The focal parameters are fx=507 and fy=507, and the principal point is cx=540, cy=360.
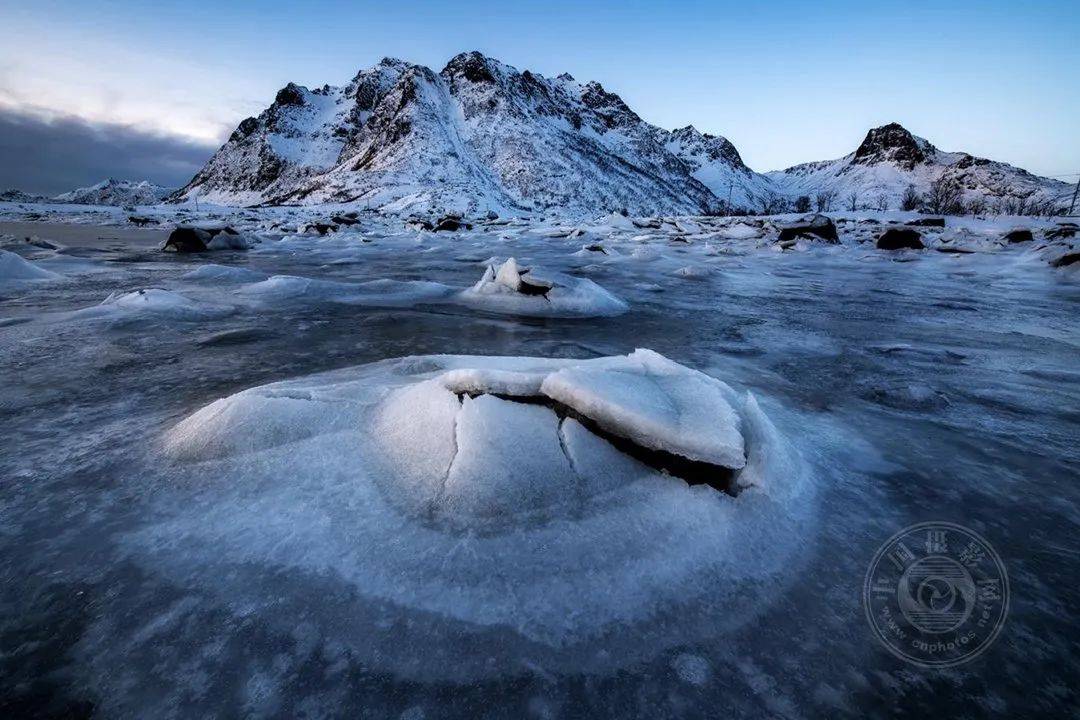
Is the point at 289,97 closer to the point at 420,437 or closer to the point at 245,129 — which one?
the point at 245,129

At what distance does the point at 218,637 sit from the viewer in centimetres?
90

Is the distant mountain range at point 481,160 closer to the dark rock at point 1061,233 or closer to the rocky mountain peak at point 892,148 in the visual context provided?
the rocky mountain peak at point 892,148

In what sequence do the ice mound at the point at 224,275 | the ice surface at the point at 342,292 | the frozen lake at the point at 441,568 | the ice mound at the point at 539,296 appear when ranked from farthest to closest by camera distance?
1. the ice mound at the point at 224,275
2. the ice surface at the point at 342,292
3. the ice mound at the point at 539,296
4. the frozen lake at the point at 441,568

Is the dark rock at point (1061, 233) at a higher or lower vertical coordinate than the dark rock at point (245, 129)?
lower

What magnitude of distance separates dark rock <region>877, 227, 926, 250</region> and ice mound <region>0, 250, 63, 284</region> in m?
14.6

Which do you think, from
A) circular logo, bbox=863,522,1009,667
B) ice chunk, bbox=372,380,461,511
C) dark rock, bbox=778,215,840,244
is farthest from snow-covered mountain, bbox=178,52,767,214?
circular logo, bbox=863,522,1009,667

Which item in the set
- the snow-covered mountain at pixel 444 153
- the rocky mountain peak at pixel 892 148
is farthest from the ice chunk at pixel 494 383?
the rocky mountain peak at pixel 892 148

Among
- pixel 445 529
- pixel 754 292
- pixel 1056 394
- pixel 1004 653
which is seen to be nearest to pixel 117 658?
pixel 445 529

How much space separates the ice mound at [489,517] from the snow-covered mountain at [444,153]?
4128 centimetres

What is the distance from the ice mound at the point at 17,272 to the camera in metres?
4.86

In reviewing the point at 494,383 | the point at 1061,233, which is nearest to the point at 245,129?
the point at 1061,233

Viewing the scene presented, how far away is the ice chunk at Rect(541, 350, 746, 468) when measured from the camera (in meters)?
1.32

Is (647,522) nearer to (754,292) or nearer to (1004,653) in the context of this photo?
(1004,653)

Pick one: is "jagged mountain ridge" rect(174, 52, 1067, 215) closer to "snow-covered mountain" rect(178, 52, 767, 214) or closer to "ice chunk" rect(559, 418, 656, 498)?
"snow-covered mountain" rect(178, 52, 767, 214)
